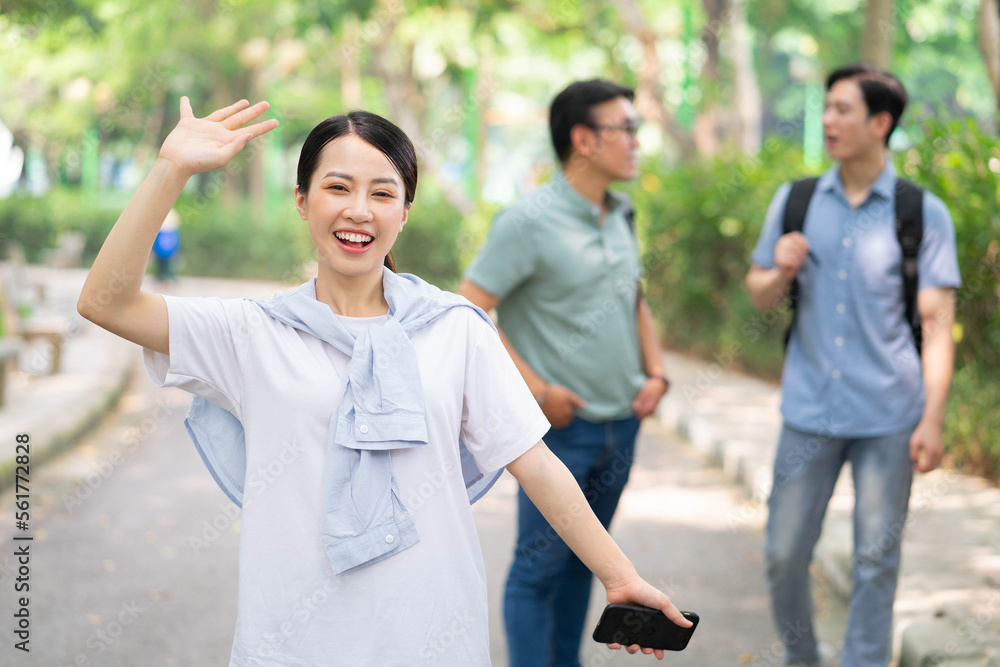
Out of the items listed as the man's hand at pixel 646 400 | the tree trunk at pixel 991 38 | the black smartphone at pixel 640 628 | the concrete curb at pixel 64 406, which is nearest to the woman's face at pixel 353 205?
the black smartphone at pixel 640 628

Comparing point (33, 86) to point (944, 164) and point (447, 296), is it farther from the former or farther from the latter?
point (447, 296)

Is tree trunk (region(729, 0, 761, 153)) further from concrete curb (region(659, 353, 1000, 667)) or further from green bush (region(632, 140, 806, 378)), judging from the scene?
concrete curb (region(659, 353, 1000, 667))

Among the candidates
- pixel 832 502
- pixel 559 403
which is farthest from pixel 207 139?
pixel 832 502

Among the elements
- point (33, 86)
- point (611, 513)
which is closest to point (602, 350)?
point (611, 513)

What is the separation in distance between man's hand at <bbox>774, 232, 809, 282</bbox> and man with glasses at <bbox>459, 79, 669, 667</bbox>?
523 millimetres

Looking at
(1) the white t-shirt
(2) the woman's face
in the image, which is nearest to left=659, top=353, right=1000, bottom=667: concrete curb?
(1) the white t-shirt

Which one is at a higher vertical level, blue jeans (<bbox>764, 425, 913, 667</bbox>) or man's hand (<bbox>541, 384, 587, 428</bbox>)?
man's hand (<bbox>541, 384, 587, 428</bbox>)

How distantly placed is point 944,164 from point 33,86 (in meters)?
29.7

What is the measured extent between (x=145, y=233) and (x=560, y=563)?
2033 mm

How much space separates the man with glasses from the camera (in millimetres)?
3514

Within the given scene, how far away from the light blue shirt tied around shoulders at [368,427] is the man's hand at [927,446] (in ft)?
7.13

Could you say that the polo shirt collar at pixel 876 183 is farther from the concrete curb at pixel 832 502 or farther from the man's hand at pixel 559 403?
the concrete curb at pixel 832 502

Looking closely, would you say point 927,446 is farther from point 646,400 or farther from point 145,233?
point 145,233

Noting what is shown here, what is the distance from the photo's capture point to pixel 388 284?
2223 millimetres
